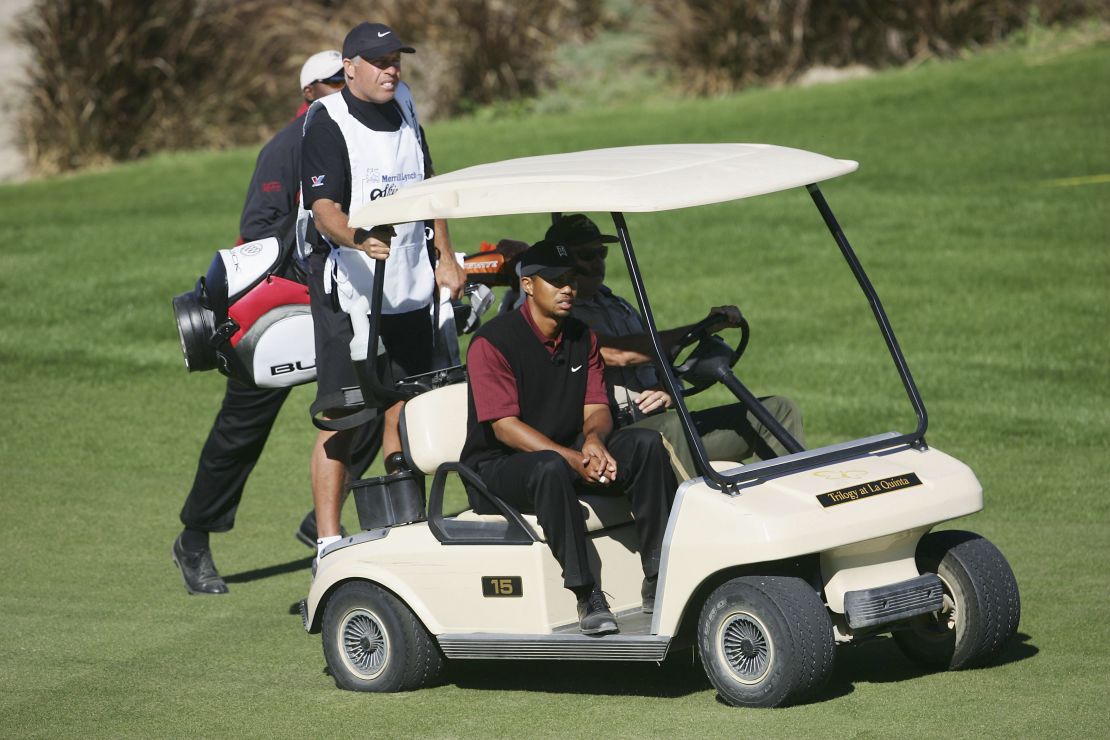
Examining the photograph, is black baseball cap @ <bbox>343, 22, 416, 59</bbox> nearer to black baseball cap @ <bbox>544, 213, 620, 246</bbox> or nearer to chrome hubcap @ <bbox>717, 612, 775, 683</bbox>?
black baseball cap @ <bbox>544, 213, 620, 246</bbox>

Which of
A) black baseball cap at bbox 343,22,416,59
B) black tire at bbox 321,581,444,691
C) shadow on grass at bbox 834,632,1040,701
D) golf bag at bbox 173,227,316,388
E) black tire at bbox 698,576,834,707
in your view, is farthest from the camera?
golf bag at bbox 173,227,316,388

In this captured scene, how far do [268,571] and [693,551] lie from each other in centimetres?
296

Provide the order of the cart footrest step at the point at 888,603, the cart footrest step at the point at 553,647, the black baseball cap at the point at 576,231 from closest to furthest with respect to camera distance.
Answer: the cart footrest step at the point at 888,603 < the cart footrest step at the point at 553,647 < the black baseball cap at the point at 576,231

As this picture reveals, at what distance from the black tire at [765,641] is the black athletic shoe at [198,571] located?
268 centimetres

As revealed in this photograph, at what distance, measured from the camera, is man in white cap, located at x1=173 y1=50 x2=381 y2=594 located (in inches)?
277

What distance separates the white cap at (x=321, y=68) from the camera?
23.7 feet

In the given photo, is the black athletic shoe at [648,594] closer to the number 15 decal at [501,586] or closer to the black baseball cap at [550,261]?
the number 15 decal at [501,586]

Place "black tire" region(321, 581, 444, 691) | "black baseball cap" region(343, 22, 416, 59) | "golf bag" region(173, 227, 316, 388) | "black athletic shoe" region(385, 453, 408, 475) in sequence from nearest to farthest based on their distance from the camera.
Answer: "black tire" region(321, 581, 444, 691)
"black athletic shoe" region(385, 453, 408, 475)
"black baseball cap" region(343, 22, 416, 59)
"golf bag" region(173, 227, 316, 388)

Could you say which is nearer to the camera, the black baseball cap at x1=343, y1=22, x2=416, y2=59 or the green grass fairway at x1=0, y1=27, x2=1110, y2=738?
the green grass fairway at x1=0, y1=27, x2=1110, y2=738

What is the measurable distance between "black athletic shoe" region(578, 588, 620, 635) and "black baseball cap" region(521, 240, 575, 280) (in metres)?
1.01

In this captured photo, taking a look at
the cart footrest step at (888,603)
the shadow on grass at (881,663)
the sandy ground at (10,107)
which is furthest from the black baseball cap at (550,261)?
the sandy ground at (10,107)

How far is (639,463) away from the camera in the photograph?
5.21 metres

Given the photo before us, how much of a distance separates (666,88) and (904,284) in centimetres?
837

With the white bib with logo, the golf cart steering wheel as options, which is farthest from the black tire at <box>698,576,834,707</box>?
the white bib with logo
